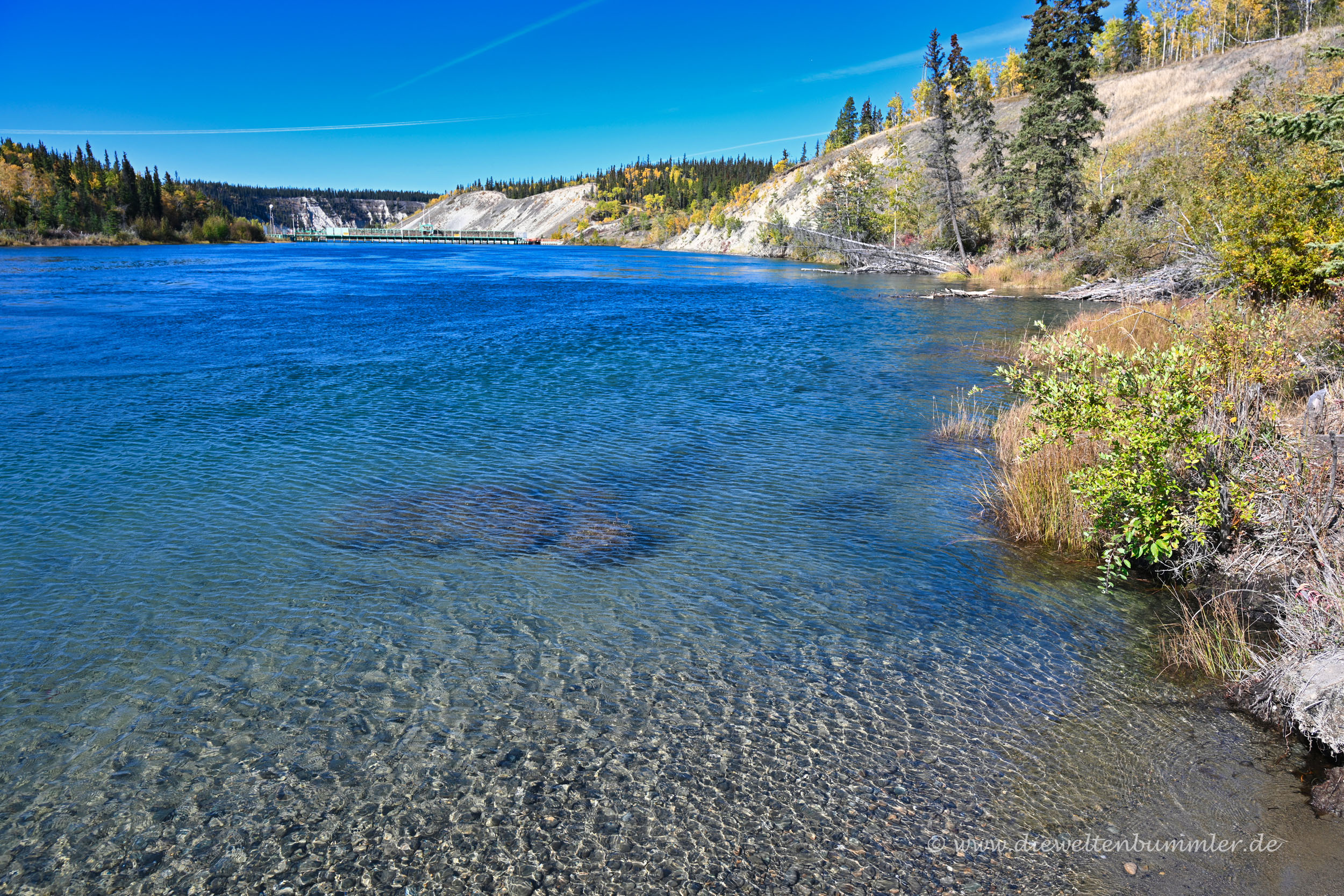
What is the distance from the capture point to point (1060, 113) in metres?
48.3

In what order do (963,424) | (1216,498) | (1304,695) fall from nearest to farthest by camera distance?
(1304,695), (1216,498), (963,424)

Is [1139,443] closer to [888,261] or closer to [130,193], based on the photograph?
[888,261]

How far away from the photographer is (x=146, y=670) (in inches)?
295

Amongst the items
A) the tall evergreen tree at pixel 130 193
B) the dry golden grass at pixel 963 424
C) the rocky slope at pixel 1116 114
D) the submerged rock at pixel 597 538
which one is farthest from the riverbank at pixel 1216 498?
the tall evergreen tree at pixel 130 193

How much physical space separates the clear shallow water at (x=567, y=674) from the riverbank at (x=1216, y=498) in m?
0.61

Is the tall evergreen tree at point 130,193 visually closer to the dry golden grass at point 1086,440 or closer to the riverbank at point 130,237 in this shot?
the riverbank at point 130,237

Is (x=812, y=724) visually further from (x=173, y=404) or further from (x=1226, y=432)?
(x=173, y=404)

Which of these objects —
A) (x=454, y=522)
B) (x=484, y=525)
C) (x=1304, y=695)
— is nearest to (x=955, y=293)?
(x=484, y=525)

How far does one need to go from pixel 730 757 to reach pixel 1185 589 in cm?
619

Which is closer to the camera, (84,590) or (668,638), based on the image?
(668,638)

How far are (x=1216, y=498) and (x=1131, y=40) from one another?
160 metres

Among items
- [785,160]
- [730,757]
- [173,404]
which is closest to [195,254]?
[173,404]

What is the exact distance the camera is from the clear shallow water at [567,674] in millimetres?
5281

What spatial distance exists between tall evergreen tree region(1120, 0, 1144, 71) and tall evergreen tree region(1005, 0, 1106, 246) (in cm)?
10085
